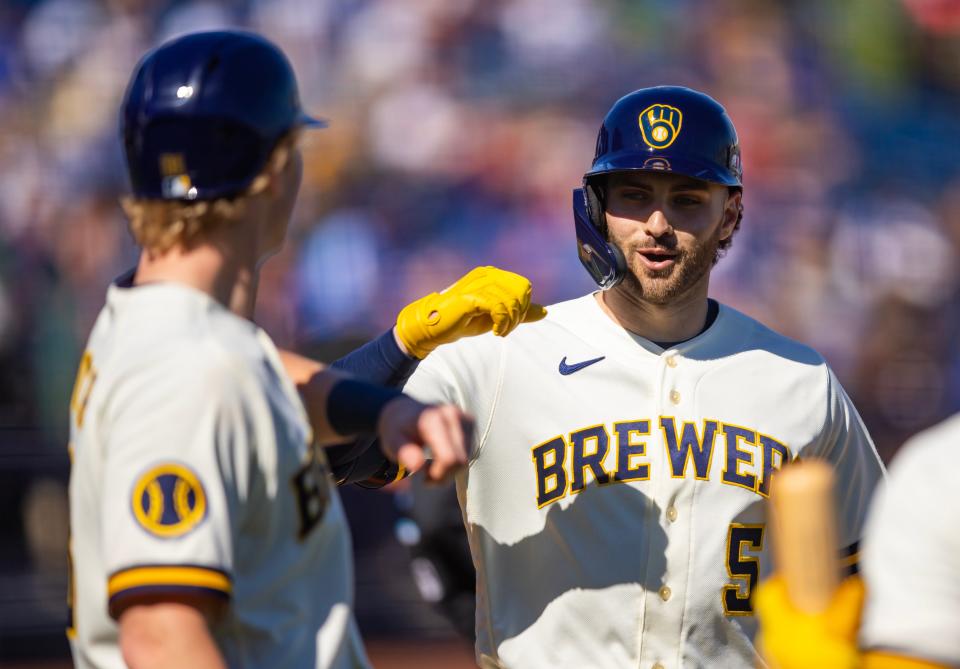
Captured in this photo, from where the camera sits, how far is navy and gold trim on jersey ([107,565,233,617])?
5.31ft

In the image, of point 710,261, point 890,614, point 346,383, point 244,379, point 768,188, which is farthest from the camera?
point 768,188

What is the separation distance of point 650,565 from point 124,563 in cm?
147

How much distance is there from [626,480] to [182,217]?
53.9 inches

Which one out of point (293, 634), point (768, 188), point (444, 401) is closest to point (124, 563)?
point (293, 634)

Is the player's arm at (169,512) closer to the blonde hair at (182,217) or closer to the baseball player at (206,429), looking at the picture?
the baseball player at (206,429)

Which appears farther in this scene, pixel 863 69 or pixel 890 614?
pixel 863 69

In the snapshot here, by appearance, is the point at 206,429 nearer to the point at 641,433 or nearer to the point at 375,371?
the point at 375,371

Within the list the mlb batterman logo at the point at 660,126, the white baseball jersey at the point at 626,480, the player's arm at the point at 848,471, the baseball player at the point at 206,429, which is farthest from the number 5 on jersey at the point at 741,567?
the baseball player at the point at 206,429

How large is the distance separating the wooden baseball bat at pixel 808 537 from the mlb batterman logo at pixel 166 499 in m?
0.70

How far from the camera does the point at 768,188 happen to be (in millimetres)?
8539

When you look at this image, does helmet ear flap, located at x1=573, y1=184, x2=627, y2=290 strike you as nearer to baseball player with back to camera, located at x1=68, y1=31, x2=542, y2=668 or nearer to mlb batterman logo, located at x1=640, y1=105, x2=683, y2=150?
mlb batterman logo, located at x1=640, y1=105, x2=683, y2=150

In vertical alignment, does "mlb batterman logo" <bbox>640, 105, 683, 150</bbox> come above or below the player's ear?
above

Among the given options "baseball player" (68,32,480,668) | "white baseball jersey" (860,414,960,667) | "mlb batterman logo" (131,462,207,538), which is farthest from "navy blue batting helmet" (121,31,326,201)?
"white baseball jersey" (860,414,960,667)

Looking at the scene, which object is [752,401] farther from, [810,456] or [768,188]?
[768,188]
